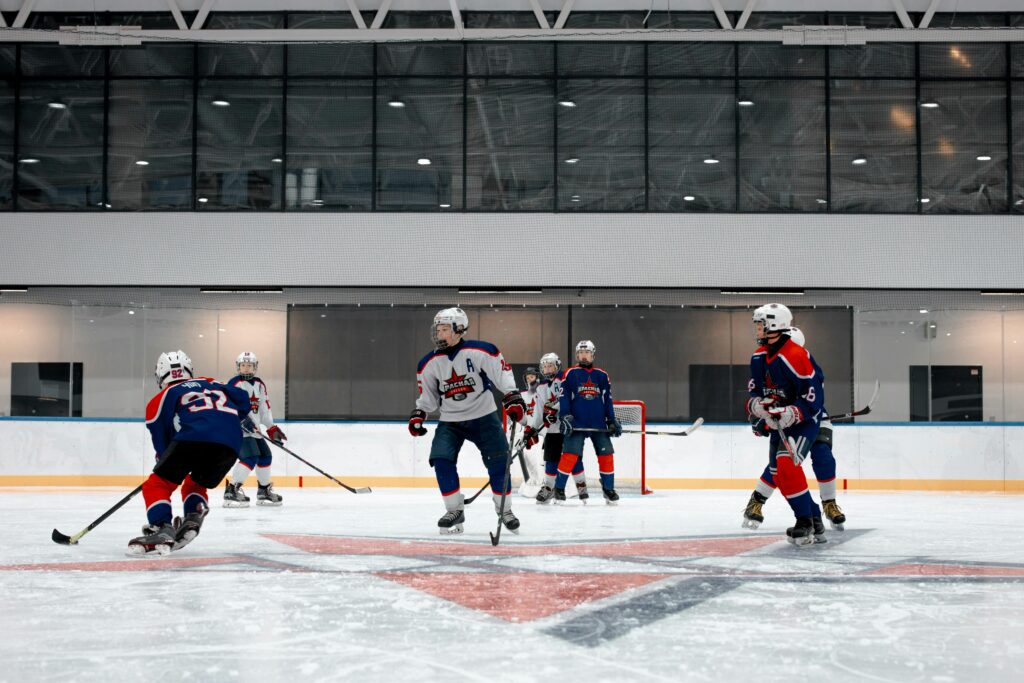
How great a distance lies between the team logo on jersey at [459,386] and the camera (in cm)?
618

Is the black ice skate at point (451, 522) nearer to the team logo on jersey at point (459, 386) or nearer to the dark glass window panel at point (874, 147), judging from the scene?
the team logo on jersey at point (459, 386)

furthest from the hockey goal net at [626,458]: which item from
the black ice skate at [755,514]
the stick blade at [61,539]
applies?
the stick blade at [61,539]

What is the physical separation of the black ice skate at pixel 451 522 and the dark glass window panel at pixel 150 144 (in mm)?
8845

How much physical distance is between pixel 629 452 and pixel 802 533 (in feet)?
19.9

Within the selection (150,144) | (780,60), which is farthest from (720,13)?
(150,144)

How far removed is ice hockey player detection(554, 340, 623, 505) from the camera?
876 cm

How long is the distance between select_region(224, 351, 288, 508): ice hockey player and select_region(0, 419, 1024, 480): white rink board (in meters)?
3.03

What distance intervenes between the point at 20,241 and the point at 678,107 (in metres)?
8.30

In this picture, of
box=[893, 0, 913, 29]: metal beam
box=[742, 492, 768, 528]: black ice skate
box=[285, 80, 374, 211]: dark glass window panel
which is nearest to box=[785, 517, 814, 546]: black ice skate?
box=[742, 492, 768, 528]: black ice skate

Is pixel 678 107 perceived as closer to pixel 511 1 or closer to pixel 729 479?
pixel 511 1

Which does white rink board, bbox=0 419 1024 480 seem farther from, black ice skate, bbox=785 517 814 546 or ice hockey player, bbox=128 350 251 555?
ice hockey player, bbox=128 350 251 555

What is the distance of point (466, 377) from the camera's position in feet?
20.3

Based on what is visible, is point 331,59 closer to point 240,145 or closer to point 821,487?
point 240,145

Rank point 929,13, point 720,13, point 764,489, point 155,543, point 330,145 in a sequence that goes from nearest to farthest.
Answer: point 155,543 → point 764,489 → point 929,13 → point 720,13 → point 330,145
